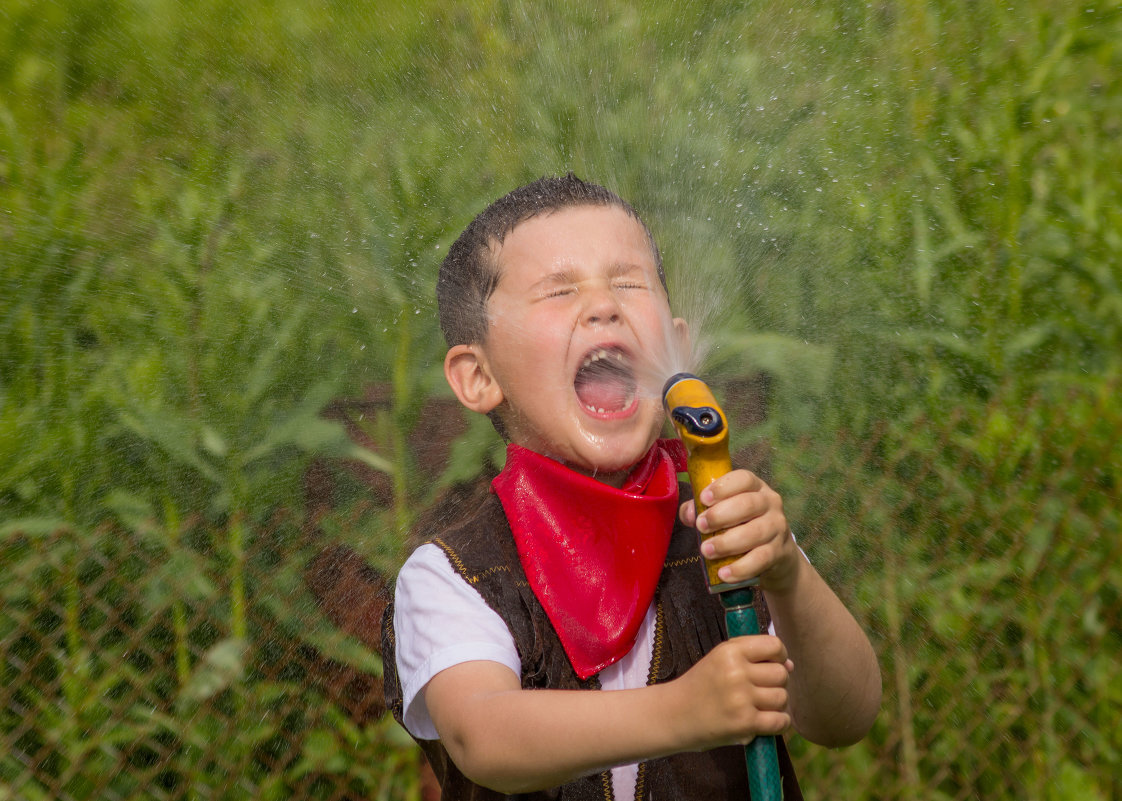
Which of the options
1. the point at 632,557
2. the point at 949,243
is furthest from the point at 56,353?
the point at 949,243

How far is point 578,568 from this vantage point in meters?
1.47

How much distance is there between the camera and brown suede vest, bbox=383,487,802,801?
1.43 metres

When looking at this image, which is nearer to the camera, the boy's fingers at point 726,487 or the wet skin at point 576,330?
the boy's fingers at point 726,487

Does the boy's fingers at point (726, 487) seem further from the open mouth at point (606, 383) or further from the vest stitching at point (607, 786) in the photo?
the vest stitching at point (607, 786)

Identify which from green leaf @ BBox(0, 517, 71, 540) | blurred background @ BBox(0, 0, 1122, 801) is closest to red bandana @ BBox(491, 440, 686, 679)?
blurred background @ BBox(0, 0, 1122, 801)

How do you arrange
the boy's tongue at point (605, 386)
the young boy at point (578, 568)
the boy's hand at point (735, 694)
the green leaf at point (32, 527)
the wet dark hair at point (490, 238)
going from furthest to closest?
the green leaf at point (32, 527) → the wet dark hair at point (490, 238) → the boy's tongue at point (605, 386) → the young boy at point (578, 568) → the boy's hand at point (735, 694)

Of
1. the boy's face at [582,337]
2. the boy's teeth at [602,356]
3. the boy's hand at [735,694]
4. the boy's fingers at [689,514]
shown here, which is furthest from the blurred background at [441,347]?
the boy's hand at [735,694]

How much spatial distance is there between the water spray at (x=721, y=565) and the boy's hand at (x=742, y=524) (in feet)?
0.04

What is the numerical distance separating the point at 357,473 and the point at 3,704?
3.25 feet

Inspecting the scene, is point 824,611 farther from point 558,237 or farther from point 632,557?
point 558,237

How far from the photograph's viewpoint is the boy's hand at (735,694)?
111cm

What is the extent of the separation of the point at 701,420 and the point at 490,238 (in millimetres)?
598

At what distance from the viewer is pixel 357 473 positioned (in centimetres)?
256

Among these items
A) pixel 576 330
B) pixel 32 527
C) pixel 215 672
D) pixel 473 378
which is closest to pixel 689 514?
pixel 576 330
